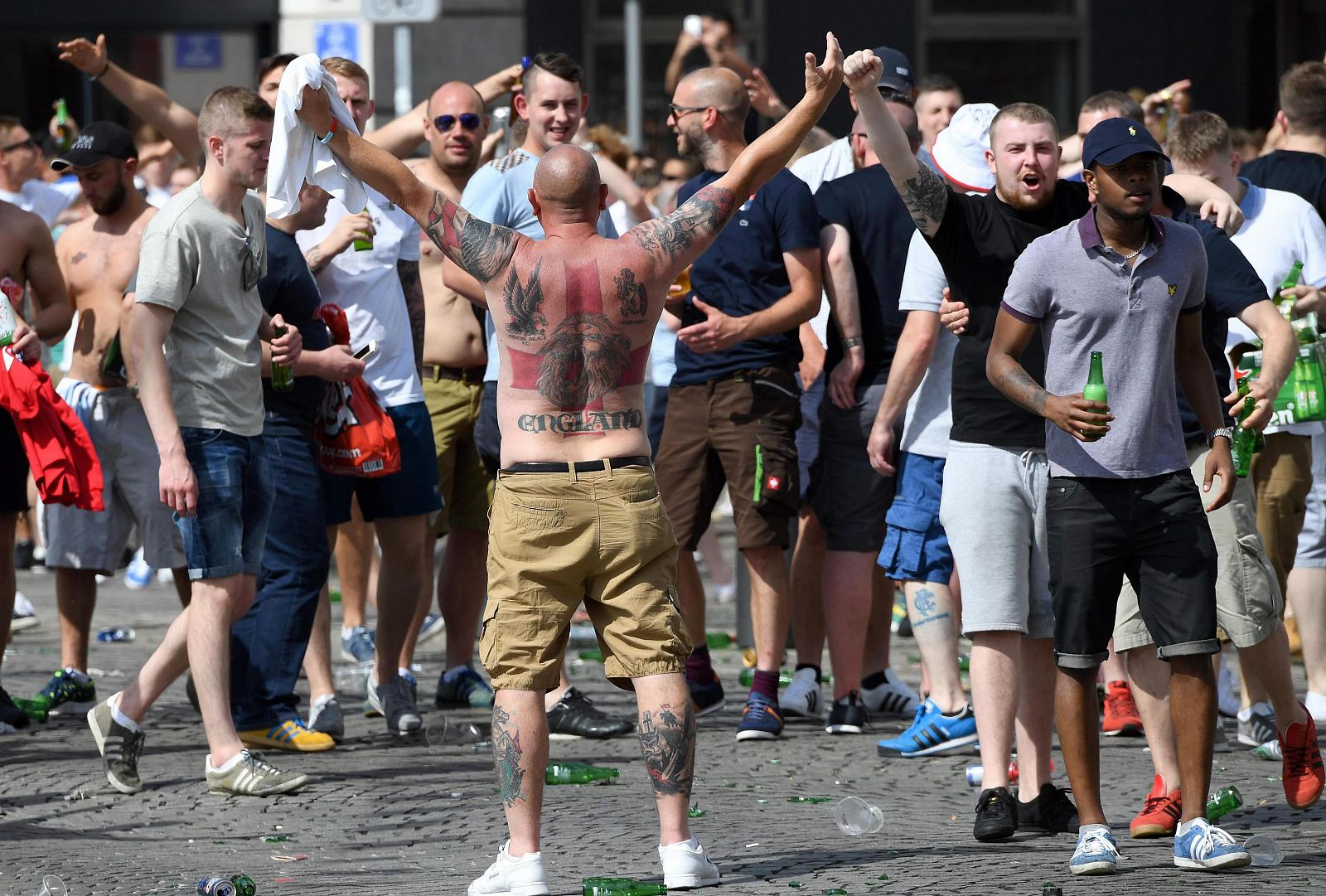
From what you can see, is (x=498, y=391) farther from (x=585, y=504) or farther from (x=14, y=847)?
(x=14, y=847)

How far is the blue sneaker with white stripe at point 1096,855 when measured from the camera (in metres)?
5.27

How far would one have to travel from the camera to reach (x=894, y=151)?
5883mm

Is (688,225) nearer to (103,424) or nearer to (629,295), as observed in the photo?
(629,295)

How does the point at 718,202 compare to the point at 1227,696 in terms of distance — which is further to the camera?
the point at 1227,696

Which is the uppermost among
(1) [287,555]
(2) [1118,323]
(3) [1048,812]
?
(2) [1118,323]

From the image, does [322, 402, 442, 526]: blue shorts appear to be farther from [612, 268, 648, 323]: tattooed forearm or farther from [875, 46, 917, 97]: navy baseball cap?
[612, 268, 648, 323]: tattooed forearm

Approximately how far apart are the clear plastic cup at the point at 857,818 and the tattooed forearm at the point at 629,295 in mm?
1642

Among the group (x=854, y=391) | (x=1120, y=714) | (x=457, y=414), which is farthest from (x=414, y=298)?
(x=1120, y=714)

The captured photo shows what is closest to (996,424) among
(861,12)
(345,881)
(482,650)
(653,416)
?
(482,650)

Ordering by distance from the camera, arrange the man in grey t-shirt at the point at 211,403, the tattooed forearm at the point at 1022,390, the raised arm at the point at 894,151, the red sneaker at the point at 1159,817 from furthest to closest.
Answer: the man in grey t-shirt at the point at 211,403, the red sneaker at the point at 1159,817, the raised arm at the point at 894,151, the tattooed forearm at the point at 1022,390

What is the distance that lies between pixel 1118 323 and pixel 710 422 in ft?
8.94

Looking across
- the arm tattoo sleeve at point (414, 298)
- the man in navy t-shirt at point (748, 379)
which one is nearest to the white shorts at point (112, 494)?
the arm tattoo sleeve at point (414, 298)

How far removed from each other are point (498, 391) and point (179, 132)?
4178 mm

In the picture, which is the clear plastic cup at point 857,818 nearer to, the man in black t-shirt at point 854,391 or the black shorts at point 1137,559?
the black shorts at point 1137,559
